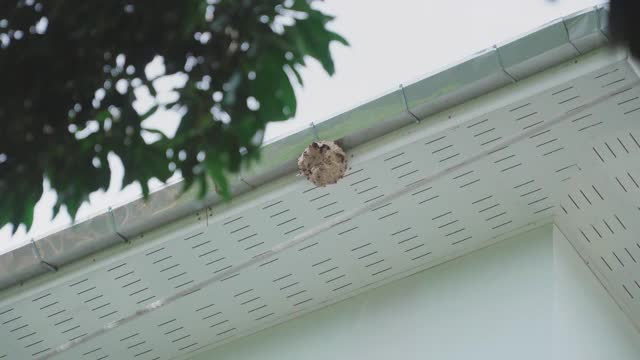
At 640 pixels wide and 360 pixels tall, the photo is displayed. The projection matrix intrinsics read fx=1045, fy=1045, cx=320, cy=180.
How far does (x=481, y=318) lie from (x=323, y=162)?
47.3 inches

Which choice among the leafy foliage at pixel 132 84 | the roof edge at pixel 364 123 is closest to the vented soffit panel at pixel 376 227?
the roof edge at pixel 364 123

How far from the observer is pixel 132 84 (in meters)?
1.87

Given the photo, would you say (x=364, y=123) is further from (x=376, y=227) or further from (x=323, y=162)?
(x=376, y=227)

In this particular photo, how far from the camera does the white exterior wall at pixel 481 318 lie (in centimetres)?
517

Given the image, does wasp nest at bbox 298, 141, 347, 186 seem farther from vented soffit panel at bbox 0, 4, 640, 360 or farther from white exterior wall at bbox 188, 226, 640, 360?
white exterior wall at bbox 188, 226, 640, 360

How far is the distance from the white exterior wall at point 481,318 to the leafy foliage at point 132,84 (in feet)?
11.7

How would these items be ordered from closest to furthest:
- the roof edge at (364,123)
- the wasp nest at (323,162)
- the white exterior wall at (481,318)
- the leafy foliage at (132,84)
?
the leafy foliage at (132,84) → the roof edge at (364,123) → the wasp nest at (323,162) → the white exterior wall at (481,318)

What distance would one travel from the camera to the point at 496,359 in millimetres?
5141

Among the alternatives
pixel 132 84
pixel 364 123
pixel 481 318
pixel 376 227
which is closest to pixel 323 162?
pixel 364 123

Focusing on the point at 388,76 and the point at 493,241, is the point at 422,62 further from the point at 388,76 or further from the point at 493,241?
the point at 493,241

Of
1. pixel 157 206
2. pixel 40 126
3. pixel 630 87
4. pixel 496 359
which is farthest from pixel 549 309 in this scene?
pixel 40 126

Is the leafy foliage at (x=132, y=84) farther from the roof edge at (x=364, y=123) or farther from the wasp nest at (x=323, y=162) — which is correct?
the wasp nest at (x=323, y=162)

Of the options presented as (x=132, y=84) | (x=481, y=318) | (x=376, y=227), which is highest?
(x=376, y=227)

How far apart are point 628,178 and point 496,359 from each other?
1.10 m
